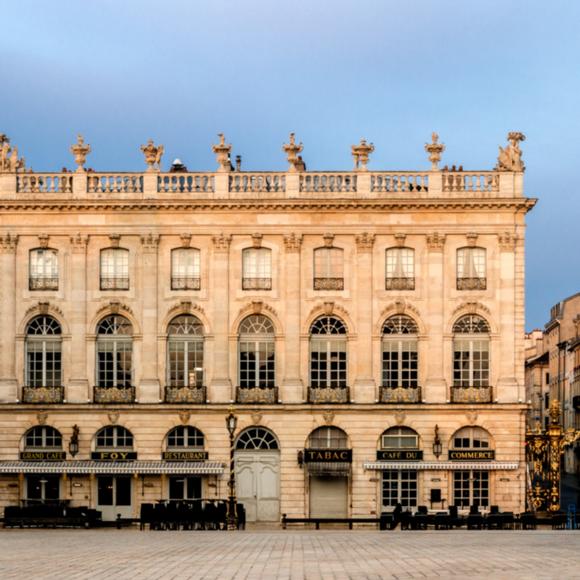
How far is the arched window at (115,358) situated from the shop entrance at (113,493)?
3982 mm

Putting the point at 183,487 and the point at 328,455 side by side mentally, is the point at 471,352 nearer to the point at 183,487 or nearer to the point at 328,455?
the point at 328,455

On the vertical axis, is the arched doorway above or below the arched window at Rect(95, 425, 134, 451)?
below

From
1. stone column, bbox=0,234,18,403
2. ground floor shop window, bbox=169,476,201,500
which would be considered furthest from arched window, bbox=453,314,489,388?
stone column, bbox=0,234,18,403

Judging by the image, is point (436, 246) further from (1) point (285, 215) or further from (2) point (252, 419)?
(2) point (252, 419)

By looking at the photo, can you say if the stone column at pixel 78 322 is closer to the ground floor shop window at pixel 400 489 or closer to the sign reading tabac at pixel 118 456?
the sign reading tabac at pixel 118 456

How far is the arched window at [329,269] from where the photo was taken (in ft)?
213

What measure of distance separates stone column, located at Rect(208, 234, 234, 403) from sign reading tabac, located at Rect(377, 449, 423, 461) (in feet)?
22.4

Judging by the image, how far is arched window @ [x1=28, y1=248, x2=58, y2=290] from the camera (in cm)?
6544

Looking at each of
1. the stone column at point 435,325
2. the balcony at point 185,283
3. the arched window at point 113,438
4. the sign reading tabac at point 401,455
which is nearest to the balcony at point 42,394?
the arched window at point 113,438

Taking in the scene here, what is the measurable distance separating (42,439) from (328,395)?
12.3 m

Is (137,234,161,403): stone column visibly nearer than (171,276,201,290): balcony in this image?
Yes

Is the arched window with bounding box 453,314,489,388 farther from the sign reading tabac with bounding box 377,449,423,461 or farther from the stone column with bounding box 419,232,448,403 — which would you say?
the sign reading tabac with bounding box 377,449,423,461

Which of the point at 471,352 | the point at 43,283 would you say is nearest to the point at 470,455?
the point at 471,352

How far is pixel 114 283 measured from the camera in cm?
6531
